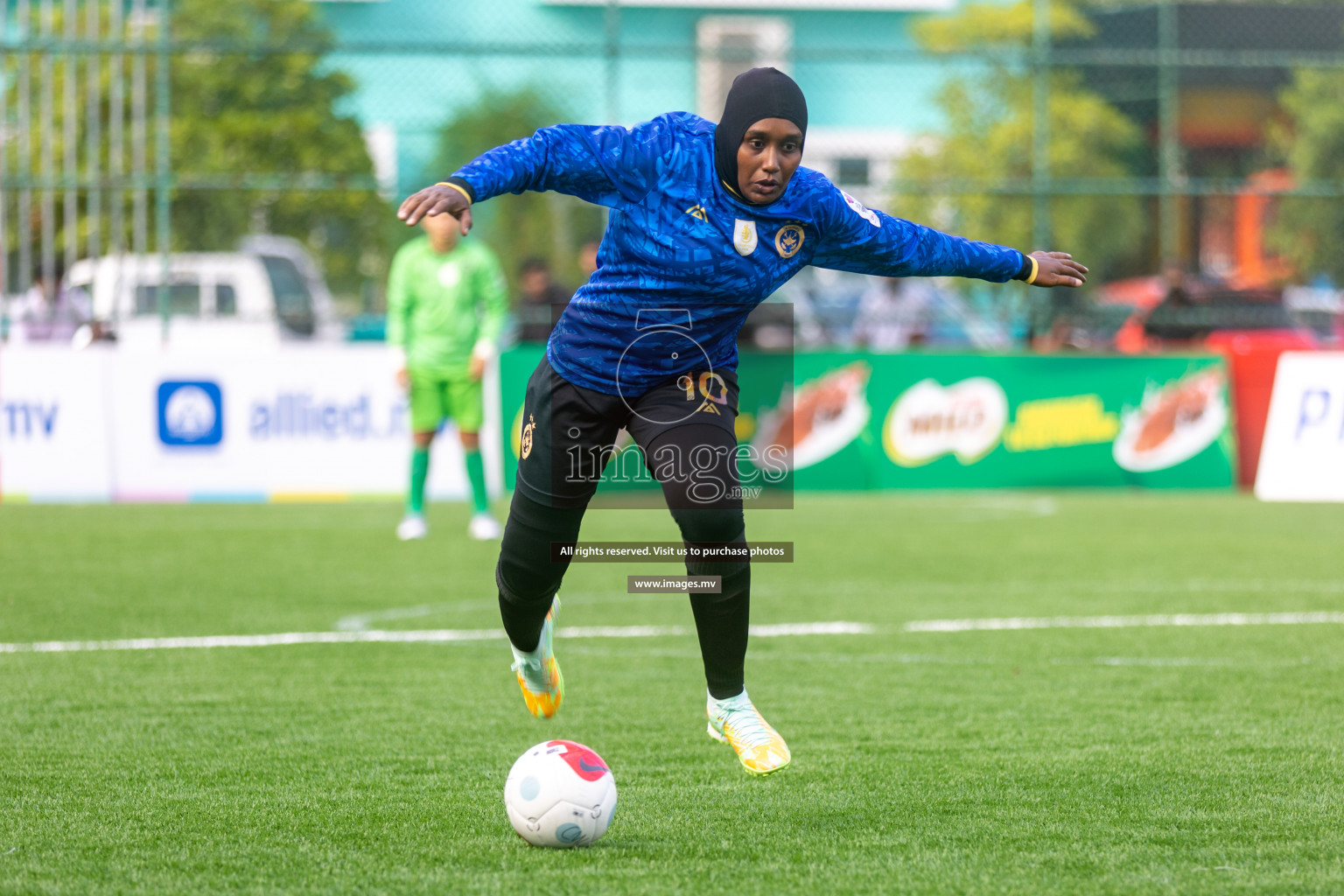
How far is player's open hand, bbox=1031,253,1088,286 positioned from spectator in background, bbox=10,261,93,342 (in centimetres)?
1150

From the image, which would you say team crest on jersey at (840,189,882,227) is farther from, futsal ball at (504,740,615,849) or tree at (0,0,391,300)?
tree at (0,0,391,300)

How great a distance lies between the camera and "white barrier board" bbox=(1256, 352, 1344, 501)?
13.4m

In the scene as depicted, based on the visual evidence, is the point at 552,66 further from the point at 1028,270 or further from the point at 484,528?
the point at 1028,270

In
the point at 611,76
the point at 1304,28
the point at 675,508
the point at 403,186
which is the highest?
the point at 1304,28

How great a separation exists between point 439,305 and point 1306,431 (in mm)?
7542

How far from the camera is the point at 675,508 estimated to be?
4543mm

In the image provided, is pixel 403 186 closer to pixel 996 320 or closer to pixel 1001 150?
pixel 996 320

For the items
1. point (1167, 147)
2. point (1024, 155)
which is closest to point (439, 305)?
point (1167, 147)

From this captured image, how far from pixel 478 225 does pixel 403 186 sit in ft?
19.0

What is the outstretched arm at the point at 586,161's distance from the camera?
14.1 ft

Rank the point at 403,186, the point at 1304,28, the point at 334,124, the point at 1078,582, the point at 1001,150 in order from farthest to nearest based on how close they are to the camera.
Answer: the point at 1304,28 < the point at 1001,150 < the point at 334,124 < the point at 403,186 < the point at 1078,582

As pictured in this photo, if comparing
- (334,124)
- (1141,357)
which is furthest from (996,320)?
(334,124)

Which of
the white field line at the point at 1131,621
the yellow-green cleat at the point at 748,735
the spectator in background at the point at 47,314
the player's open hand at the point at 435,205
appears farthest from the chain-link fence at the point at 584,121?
the player's open hand at the point at 435,205

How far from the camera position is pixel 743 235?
14.7 feet
